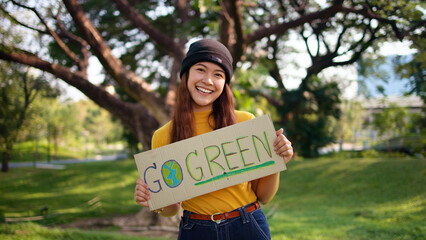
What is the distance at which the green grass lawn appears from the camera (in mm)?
5590

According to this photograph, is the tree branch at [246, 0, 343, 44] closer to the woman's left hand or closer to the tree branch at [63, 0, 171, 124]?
the tree branch at [63, 0, 171, 124]

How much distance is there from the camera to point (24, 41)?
6.62 metres

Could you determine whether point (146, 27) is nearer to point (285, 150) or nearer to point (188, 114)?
point (188, 114)

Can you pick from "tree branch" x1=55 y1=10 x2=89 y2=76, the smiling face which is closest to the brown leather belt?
the smiling face

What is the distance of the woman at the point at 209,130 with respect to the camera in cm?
163

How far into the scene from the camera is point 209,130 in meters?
1.85

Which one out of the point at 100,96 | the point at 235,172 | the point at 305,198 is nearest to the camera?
the point at 235,172

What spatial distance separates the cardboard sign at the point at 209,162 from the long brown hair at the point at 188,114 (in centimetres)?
8

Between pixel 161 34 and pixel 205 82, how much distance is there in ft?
18.2

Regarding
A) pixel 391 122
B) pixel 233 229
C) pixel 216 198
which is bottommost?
pixel 391 122

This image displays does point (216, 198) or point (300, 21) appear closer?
point (216, 198)

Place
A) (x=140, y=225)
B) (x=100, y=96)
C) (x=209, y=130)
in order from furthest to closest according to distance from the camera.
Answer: (x=140, y=225)
(x=100, y=96)
(x=209, y=130)

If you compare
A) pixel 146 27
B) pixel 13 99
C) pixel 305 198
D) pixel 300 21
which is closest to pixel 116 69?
pixel 146 27

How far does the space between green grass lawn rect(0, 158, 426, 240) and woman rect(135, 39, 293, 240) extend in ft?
12.6
